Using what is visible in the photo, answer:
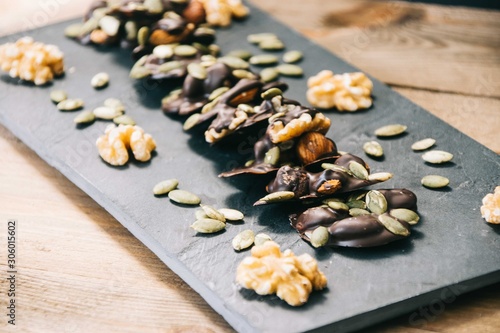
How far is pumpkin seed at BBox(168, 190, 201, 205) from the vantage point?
136 cm

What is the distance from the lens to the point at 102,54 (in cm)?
189

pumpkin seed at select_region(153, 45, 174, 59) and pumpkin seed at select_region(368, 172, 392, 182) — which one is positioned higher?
pumpkin seed at select_region(368, 172, 392, 182)

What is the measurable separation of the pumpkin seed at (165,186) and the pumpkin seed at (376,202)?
0.39 m

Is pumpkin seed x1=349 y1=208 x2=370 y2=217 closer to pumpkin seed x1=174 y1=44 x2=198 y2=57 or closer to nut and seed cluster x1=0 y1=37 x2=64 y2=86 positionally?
pumpkin seed x1=174 y1=44 x2=198 y2=57

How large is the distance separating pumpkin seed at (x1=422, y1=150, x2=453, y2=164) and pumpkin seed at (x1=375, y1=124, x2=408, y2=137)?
10 cm

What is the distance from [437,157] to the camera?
4.78 ft

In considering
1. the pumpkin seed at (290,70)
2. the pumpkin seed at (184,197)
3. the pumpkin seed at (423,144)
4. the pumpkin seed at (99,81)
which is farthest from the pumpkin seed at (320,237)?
the pumpkin seed at (99,81)

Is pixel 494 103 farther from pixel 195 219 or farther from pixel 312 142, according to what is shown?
pixel 195 219

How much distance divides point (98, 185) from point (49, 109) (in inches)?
13.9

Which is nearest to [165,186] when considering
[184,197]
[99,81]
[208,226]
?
[184,197]

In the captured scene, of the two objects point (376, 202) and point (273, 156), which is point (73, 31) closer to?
point (273, 156)

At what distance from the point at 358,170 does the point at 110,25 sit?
87cm

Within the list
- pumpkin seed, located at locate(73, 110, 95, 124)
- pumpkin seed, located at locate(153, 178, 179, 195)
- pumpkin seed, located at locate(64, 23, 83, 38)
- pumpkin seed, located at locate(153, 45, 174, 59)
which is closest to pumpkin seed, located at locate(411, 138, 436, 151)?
pumpkin seed, located at locate(153, 178, 179, 195)

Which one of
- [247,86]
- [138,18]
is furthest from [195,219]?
[138,18]
